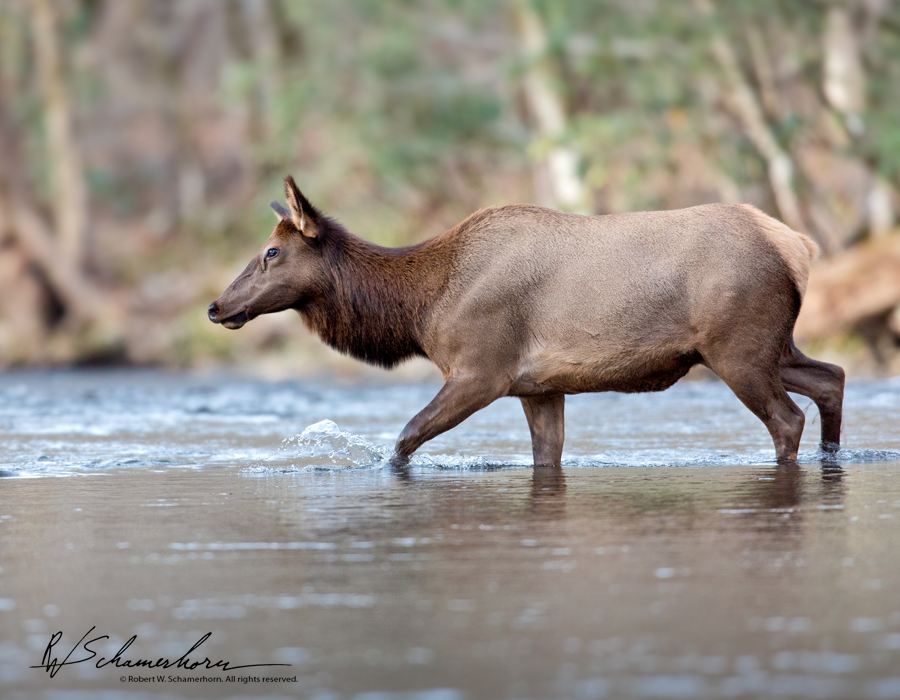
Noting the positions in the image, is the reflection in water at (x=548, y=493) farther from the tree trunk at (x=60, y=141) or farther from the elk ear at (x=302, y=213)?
the tree trunk at (x=60, y=141)

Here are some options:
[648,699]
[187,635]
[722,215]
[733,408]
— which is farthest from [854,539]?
[733,408]

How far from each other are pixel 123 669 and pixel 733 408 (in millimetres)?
10537

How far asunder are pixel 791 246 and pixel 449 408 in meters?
2.34

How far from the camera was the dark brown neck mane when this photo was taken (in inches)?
364

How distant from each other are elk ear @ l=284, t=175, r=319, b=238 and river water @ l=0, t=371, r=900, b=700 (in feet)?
4.47

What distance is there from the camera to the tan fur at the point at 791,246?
8.61 metres

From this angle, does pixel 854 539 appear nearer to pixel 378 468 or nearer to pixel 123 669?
pixel 123 669

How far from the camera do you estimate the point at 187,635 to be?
4164 millimetres

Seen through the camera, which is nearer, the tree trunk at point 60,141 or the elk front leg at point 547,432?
the elk front leg at point 547,432

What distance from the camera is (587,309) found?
8758 millimetres

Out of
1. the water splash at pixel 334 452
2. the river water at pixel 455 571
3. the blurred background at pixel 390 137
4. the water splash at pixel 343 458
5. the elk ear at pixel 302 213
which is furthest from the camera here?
the blurred background at pixel 390 137
